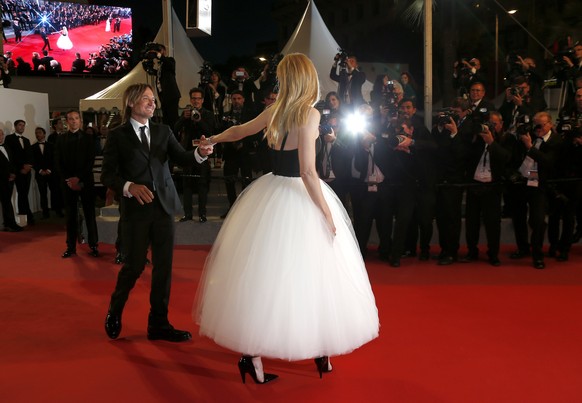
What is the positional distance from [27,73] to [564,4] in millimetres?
22784

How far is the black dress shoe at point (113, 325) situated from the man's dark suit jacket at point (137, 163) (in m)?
0.89

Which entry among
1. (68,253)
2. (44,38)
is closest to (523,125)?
(68,253)

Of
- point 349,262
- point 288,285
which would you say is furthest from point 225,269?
point 349,262

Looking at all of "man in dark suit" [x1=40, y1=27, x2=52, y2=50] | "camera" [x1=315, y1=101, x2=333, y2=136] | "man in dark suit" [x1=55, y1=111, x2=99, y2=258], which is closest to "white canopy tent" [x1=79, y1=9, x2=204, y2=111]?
"man in dark suit" [x1=55, y1=111, x2=99, y2=258]

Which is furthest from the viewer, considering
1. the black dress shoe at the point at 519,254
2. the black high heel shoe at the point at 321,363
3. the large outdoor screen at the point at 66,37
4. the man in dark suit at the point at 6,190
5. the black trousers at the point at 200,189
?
the large outdoor screen at the point at 66,37

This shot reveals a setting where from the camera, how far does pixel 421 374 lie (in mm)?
3902

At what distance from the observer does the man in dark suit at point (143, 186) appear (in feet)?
14.4

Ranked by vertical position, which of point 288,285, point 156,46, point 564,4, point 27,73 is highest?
point 564,4

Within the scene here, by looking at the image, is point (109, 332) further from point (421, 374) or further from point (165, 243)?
point (421, 374)

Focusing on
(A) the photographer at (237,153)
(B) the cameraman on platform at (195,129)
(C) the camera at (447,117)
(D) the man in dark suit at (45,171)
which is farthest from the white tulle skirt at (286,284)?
(D) the man in dark suit at (45,171)

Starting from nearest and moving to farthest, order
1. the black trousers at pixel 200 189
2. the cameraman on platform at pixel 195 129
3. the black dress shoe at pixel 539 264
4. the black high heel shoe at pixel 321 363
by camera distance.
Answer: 1. the black high heel shoe at pixel 321 363
2. the black dress shoe at pixel 539 264
3. the cameraman on platform at pixel 195 129
4. the black trousers at pixel 200 189

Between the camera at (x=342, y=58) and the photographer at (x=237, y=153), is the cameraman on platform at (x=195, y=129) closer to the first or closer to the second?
the photographer at (x=237, y=153)

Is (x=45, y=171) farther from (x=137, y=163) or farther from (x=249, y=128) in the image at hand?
(x=249, y=128)

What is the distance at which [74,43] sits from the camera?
1046 inches
